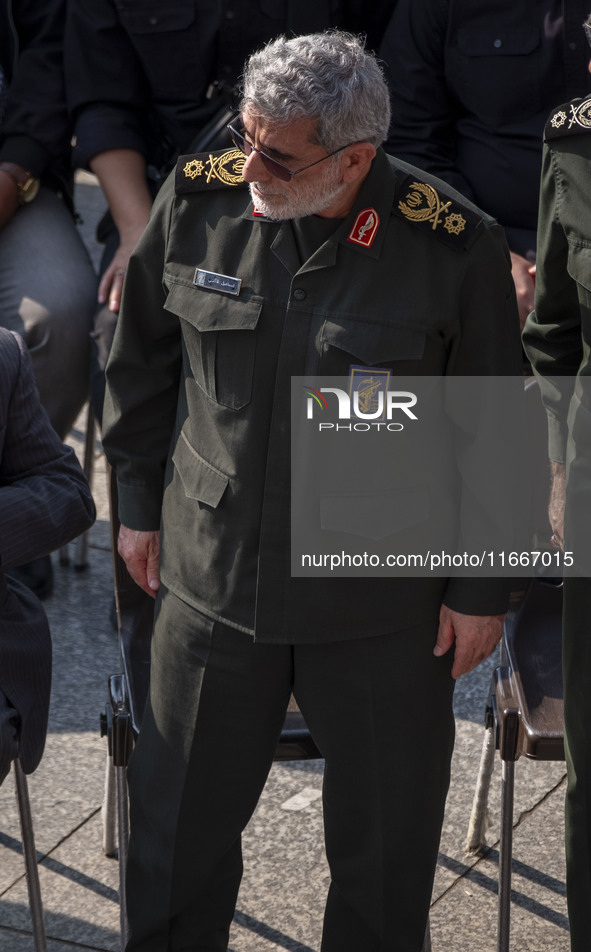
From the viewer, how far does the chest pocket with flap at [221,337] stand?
2.23 metres

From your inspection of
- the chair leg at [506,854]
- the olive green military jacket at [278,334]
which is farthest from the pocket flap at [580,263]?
the chair leg at [506,854]

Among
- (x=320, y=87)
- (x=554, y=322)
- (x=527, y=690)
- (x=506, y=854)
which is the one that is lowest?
(x=506, y=854)

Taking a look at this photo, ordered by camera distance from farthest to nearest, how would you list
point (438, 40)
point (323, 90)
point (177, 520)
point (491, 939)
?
1. point (438, 40)
2. point (491, 939)
3. point (177, 520)
4. point (323, 90)

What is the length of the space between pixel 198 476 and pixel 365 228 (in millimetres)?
537

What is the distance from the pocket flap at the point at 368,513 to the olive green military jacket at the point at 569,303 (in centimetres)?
34

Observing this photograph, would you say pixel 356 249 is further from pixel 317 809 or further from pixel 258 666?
pixel 317 809

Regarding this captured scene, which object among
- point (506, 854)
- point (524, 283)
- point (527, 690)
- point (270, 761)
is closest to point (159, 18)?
point (524, 283)

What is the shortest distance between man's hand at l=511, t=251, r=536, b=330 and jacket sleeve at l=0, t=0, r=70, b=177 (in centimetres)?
158

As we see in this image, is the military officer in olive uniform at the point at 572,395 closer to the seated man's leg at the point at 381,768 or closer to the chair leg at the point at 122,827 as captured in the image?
the seated man's leg at the point at 381,768

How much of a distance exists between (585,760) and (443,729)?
28 centimetres

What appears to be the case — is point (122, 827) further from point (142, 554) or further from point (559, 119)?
point (559, 119)

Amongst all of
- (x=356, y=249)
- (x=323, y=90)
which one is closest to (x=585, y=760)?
(x=356, y=249)

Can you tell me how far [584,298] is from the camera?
7.57 ft

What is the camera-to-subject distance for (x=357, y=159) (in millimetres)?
2160
